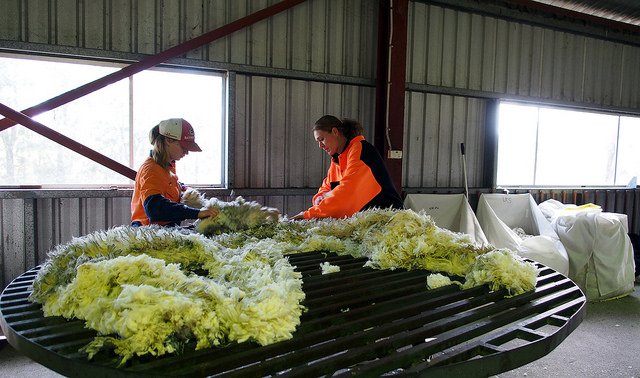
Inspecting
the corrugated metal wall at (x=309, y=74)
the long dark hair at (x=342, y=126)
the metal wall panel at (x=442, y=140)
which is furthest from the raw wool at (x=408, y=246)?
the metal wall panel at (x=442, y=140)

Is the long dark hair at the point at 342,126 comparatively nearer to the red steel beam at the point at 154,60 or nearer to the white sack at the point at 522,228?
the red steel beam at the point at 154,60

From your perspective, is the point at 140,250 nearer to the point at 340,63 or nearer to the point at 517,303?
the point at 517,303

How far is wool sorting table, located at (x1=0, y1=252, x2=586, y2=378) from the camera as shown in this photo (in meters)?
1.18

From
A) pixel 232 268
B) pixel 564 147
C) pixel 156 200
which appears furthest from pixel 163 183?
pixel 564 147

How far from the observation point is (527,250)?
5516 millimetres

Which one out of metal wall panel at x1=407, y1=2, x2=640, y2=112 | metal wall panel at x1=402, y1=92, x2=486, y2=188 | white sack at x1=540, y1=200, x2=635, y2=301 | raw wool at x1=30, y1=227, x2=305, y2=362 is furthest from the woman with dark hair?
white sack at x1=540, y1=200, x2=635, y2=301

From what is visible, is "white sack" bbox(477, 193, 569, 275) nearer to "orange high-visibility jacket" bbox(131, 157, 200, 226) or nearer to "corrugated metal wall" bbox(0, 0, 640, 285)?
"corrugated metal wall" bbox(0, 0, 640, 285)

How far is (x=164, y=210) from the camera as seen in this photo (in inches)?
119

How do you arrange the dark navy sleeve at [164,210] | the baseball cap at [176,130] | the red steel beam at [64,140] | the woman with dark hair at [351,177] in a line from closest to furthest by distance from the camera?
1. the dark navy sleeve at [164,210]
2. the baseball cap at [176,130]
3. the woman with dark hair at [351,177]
4. the red steel beam at [64,140]

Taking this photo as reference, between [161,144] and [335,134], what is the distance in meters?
1.61

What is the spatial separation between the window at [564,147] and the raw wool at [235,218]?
579 centimetres

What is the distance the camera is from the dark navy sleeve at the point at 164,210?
2.97 m

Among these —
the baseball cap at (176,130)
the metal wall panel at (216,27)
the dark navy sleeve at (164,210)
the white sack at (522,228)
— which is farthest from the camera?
the white sack at (522,228)

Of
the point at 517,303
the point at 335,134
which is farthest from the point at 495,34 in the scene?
the point at 517,303
